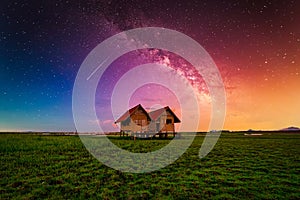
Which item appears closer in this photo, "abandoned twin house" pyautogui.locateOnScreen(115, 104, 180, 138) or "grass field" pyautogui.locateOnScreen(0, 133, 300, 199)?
"grass field" pyautogui.locateOnScreen(0, 133, 300, 199)

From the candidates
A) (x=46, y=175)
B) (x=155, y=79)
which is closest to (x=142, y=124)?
(x=155, y=79)

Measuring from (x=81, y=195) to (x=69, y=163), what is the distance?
20.1 feet

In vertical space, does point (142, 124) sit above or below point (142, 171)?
above

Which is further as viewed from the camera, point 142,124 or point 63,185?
point 142,124

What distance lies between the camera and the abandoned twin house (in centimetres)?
4338

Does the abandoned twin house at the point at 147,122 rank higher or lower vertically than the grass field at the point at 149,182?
higher

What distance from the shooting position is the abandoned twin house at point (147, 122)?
43.4 m

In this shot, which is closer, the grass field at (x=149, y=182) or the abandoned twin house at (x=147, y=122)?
the grass field at (x=149, y=182)

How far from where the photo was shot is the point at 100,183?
30.3 feet

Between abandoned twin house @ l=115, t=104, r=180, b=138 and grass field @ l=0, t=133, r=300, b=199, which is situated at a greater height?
abandoned twin house @ l=115, t=104, r=180, b=138

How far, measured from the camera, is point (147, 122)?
44.9 meters

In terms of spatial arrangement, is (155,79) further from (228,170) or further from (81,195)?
(81,195)

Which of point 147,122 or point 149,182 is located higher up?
point 147,122

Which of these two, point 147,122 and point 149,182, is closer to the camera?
point 149,182
